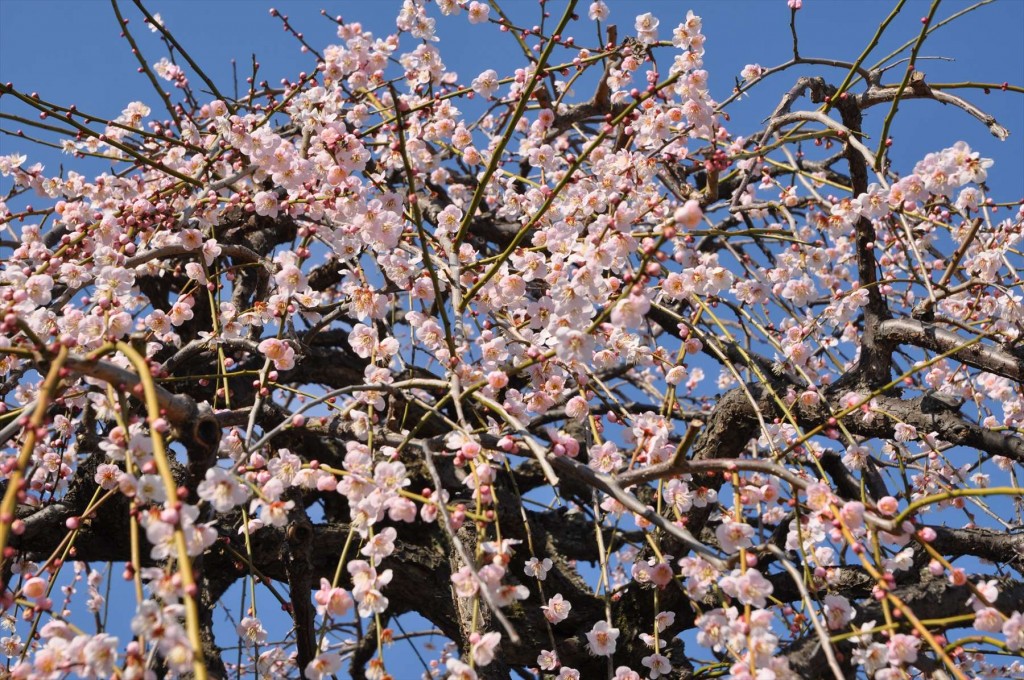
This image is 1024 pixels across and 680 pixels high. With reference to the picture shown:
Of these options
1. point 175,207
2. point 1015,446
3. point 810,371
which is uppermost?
point 175,207

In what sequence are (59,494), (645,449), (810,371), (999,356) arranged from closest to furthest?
(645,449) < (999,356) < (59,494) < (810,371)

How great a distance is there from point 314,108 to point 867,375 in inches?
91.5

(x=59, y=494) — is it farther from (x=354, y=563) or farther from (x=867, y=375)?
(x=867, y=375)

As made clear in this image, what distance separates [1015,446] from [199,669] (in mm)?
2540

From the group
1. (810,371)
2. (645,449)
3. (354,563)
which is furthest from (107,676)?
(810,371)

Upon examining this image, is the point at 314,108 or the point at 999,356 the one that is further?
the point at 314,108

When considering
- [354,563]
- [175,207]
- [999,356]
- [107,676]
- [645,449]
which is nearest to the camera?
[107,676]

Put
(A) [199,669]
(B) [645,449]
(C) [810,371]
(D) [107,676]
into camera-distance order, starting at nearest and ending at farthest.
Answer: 1. (A) [199,669]
2. (D) [107,676]
3. (B) [645,449]
4. (C) [810,371]

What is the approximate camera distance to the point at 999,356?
2.57 meters

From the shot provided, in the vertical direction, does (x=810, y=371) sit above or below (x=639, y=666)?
above

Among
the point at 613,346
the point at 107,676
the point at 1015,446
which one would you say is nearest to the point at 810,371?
the point at 1015,446

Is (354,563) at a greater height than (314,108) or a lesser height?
lesser

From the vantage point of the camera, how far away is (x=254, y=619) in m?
2.25

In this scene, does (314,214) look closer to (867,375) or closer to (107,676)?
(107,676)
